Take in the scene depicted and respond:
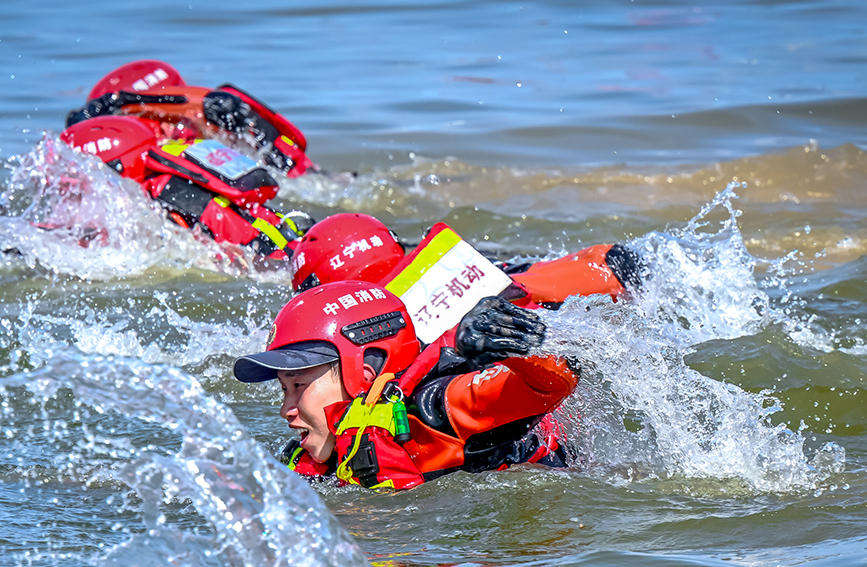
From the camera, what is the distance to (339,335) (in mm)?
3824

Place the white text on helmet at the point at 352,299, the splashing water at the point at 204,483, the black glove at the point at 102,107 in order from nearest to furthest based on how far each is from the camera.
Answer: the splashing water at the point at 204,483, the white text on helmet at the point at 352,299, the black glove at the point at 102,107

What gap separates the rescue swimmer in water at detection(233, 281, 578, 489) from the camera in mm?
3607

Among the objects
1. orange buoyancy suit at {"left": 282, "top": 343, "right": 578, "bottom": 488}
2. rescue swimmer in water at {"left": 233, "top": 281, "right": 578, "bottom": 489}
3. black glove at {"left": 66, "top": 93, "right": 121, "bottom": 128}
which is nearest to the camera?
orange buoyancy suit at {"left": 282, "top": 343, "right": 578, "bottom": 488}

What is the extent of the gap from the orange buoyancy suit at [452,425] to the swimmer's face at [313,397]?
0.05 meters

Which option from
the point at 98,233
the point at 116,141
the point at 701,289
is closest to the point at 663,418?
the point at 701,289

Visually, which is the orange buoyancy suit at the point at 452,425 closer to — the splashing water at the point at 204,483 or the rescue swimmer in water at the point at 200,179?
the splashing water at the point at 204,483

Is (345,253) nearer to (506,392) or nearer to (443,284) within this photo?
(443,284)

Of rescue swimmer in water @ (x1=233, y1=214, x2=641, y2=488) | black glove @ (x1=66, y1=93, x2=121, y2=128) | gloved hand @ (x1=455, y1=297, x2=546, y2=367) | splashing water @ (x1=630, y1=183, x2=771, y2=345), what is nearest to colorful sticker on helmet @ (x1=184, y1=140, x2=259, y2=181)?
black glove @ (x1=66, y1=93, x2=121, y2=128)

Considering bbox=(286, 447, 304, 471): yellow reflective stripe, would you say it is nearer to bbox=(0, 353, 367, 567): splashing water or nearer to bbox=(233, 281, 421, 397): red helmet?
bbox=(233, 281, 421, 397): red helmet

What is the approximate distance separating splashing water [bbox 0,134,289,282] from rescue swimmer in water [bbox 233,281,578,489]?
371cm

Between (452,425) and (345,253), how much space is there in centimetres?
172

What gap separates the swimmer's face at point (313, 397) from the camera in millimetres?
3838

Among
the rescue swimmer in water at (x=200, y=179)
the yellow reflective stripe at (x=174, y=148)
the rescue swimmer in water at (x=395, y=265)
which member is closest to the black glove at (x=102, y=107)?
the rescue swimmer in water at (x=200, y=179)

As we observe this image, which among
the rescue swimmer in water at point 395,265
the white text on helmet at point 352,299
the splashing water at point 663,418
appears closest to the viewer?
the white text on helmet at point 352,299
